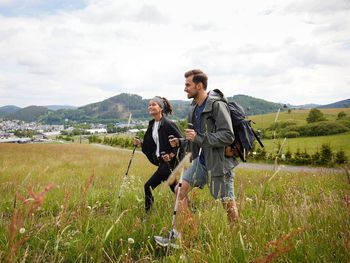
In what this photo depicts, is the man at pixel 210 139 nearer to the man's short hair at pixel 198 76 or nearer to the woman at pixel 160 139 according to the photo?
the man's short hair at pixel 198 76

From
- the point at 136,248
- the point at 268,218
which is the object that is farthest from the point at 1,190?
the point at 268,218

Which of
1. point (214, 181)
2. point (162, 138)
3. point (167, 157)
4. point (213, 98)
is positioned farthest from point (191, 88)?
point (162, 138)

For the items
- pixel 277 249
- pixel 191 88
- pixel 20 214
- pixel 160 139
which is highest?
pixel 191 88

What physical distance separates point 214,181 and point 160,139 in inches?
81.3

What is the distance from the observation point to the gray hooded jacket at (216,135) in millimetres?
4109

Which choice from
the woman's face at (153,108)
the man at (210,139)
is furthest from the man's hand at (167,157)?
the woman's face at (153,108)

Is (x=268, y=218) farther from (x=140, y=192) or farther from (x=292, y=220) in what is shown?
(x=140, y=192)

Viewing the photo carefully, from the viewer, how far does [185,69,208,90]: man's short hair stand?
4.64 meters

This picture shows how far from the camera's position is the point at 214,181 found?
4320 mm

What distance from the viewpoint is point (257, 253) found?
2.59 meters

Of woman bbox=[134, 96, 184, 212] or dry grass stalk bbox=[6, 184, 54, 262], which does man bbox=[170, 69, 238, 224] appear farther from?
dry grass stalk bbox=[6, 184, 54, 262]

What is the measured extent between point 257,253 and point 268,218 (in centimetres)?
89

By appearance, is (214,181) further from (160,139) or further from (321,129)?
(321,129)

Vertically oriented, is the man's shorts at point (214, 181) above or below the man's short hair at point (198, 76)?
below
